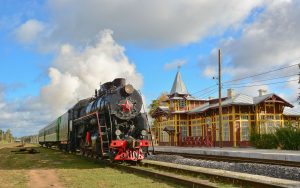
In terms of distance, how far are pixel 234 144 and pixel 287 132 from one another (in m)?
10.8

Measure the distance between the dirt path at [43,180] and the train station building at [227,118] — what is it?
2611 cm

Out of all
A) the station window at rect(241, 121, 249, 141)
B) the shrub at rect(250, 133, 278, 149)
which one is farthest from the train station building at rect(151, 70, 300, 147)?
the shrub at rect(250, 133, 278, 149)

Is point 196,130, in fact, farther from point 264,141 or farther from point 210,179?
point 210,179

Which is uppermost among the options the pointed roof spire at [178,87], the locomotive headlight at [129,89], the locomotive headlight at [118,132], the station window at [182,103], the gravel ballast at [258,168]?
the pointed roof spire at [178,87]

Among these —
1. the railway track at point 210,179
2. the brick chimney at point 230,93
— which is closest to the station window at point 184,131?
the brick chimney at point 230,93

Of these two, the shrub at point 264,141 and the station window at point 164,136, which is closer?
the shrub at point 264,141

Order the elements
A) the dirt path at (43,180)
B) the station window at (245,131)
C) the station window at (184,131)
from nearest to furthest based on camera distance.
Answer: the dirt path at (43,180) → the station window at (245,131) → the station window at (184,131)

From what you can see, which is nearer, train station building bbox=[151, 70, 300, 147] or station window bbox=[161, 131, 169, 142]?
train station building bbox=[151, 70, 300, 147]

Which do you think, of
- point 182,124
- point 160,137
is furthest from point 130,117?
point 160,137

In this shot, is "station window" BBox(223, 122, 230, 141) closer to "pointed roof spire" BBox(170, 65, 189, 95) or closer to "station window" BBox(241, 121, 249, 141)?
"station window" BBox(241, 121, 249, 141)

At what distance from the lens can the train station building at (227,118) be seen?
4022cm

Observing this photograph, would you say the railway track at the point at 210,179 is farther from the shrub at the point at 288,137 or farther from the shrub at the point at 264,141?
the shrub at the point at 264,141

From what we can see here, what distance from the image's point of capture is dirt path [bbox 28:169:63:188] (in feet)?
37.9

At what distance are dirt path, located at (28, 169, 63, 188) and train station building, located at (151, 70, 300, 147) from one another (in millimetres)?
26111
